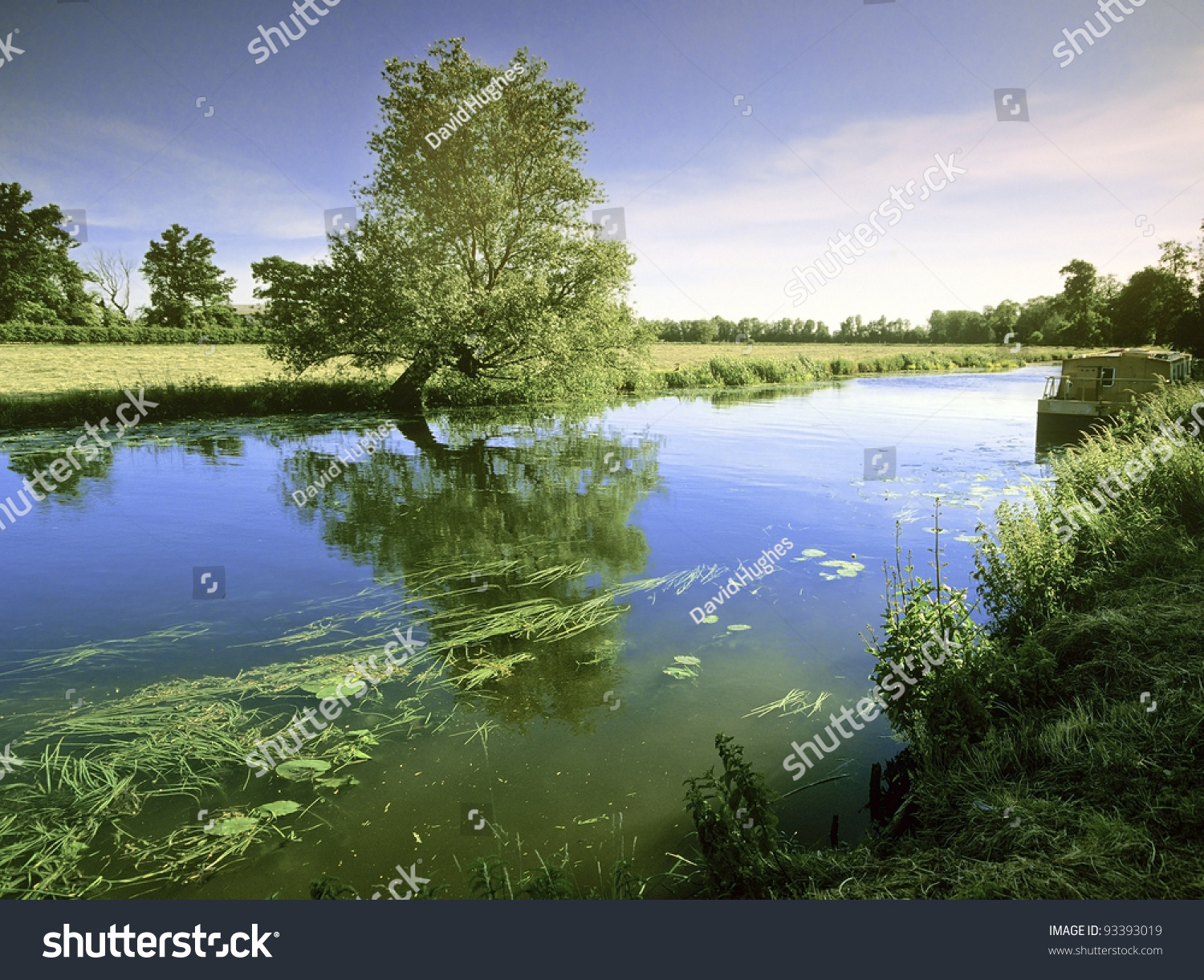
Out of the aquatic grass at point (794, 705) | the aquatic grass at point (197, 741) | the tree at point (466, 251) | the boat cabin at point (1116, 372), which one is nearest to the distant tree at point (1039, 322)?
the boat cabin at point (1116, 372)

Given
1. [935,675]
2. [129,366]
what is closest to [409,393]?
[129,366]

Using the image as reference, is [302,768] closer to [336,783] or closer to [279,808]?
[336,783]

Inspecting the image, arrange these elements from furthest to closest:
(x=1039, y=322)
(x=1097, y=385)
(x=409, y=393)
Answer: (x=1039, y=322), (x=409, y=393), (x=1097, y=385)

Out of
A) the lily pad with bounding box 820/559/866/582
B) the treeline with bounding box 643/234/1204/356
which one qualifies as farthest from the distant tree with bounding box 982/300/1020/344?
the lily pad with bounding box 820/559/866/582

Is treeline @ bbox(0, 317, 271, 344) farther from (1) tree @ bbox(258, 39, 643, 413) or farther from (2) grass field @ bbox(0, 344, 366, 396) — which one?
(1) tree @ bbox(258, 39, 643, 413)

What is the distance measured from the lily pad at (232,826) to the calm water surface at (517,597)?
0.74 ft

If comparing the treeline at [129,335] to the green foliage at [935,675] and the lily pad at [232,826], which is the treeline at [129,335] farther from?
the green foliage at [935,675]

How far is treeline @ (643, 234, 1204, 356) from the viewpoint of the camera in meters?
31.2

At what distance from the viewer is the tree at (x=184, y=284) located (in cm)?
4878

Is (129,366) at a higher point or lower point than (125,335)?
lower

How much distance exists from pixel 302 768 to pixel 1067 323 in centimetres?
7861

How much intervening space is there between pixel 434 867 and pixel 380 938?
0.79m

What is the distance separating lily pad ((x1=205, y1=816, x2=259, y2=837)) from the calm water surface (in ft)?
0.74

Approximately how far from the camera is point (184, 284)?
51.6 meters
